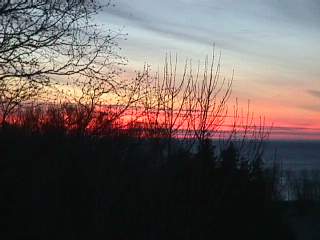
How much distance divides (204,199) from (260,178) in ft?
4.23

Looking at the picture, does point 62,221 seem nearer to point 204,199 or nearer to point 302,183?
point 204,199

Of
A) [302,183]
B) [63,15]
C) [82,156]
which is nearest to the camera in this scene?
[82,156]

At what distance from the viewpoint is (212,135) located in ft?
33.5

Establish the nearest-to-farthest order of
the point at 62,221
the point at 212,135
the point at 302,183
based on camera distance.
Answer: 1. the point at 62,221
2. the point at 212,135
3. the point at 302,183

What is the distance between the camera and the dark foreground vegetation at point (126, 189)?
29.2 feet

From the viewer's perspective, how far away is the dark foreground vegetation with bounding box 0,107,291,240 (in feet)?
29.2

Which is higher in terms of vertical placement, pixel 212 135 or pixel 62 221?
pixel 212 135

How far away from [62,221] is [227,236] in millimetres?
2734

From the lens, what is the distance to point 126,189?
9117 millimetres

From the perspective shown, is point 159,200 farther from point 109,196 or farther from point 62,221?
point 62,221

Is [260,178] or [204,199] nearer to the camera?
[204,199]

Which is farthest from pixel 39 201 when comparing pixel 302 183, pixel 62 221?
pixel 302 183

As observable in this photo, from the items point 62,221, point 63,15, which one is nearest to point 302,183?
point 63,15

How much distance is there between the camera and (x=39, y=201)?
8.99 meters
